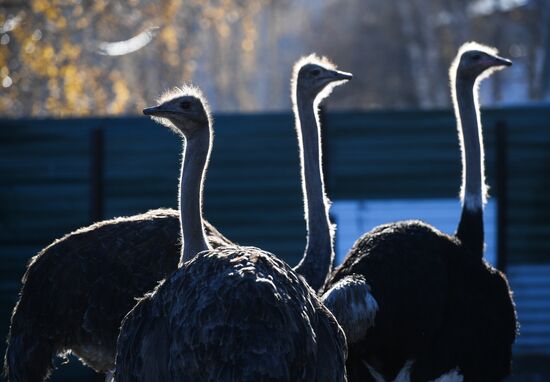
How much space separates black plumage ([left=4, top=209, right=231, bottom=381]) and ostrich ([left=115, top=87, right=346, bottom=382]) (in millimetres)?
1311

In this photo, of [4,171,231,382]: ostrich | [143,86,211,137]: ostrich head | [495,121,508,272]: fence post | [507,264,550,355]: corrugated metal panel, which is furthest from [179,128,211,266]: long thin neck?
[507,264,550,355]: corrugated metal panel

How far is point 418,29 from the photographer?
100ft

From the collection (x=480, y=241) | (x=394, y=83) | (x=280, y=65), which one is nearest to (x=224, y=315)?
(x=480, y=241)

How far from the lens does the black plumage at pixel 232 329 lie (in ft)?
13.5

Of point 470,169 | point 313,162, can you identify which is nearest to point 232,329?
point 313,162

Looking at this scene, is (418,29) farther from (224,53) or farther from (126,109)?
(224,53)

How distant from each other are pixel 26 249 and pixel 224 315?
15.0 feet

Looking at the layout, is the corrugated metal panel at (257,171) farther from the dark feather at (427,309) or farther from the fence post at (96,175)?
the dark feather at (427,309)

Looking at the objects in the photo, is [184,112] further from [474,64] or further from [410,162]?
[410,162]

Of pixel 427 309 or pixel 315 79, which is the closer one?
pixel 427 309

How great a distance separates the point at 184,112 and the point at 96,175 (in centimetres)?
282

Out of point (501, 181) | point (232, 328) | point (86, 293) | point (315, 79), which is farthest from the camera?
point (501, 181)

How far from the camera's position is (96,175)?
8344mm

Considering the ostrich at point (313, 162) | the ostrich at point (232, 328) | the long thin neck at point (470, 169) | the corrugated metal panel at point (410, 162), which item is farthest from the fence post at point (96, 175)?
the ostrich at point (232, 328)
